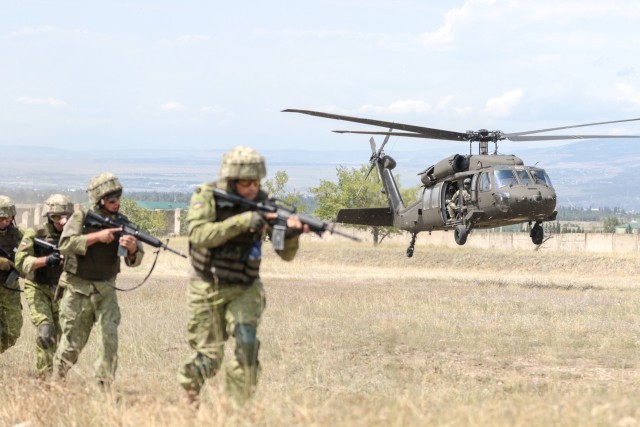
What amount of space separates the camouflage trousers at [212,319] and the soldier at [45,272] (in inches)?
120

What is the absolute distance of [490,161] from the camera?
2403 cm

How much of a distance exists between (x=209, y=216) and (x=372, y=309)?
36.2 feet

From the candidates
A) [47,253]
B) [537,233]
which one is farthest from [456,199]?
[47,253]

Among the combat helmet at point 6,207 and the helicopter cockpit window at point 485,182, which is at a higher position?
the helicopter cockpit window at point 485,182

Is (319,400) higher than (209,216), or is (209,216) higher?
(209,216)

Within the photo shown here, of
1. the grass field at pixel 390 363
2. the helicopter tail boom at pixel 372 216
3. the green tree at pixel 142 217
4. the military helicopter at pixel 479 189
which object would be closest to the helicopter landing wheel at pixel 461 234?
the military helicopter at pixel 479 189

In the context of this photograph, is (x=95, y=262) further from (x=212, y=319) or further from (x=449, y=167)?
(x=449, y=167)

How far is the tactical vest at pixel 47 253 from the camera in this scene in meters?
9.84

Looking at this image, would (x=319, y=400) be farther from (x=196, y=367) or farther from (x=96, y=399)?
(x=96, y=399)

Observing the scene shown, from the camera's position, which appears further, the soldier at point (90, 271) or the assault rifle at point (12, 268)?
the assault rifle at point (12, 268)

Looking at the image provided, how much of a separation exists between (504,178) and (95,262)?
15854 mm

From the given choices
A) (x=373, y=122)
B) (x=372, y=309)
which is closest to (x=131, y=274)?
(x=373, y=122)

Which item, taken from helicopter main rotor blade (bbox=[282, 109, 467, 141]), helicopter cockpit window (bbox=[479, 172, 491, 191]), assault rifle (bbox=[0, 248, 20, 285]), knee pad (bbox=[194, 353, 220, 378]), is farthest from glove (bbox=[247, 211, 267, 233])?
helicopter cockpit window (bbox=[479, 172, 491, 191])

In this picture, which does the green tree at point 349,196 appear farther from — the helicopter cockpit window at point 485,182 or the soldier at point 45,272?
the soldier at point 45,272
